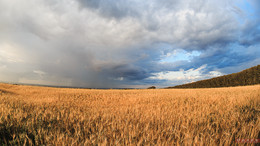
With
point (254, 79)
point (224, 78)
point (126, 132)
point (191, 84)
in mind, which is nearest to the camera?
point (126, 132)

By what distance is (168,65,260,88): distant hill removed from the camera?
32.5 m

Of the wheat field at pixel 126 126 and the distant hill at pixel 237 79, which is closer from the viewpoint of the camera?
the wheat field at pixel 126 126

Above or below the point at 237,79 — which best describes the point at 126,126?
below

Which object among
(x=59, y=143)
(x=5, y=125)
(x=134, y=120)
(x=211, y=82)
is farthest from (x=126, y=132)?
(x=211, y=82)

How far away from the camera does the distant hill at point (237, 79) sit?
32.5 meters

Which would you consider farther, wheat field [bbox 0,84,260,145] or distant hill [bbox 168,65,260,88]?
distant hill [bbox 168,65,260,88]

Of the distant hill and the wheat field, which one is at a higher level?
the distant hill

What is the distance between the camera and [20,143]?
5.90 feet

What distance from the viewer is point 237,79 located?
1374 inches

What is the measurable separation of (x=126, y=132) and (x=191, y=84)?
45.0m

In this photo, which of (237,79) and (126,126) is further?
(237,79)

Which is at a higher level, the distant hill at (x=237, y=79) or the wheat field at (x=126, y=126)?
the distant hill at (x=237, y=79)

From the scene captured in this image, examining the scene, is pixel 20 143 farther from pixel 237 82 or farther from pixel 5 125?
pixel 237 82

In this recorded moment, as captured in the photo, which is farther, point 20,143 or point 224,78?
point 224,78
